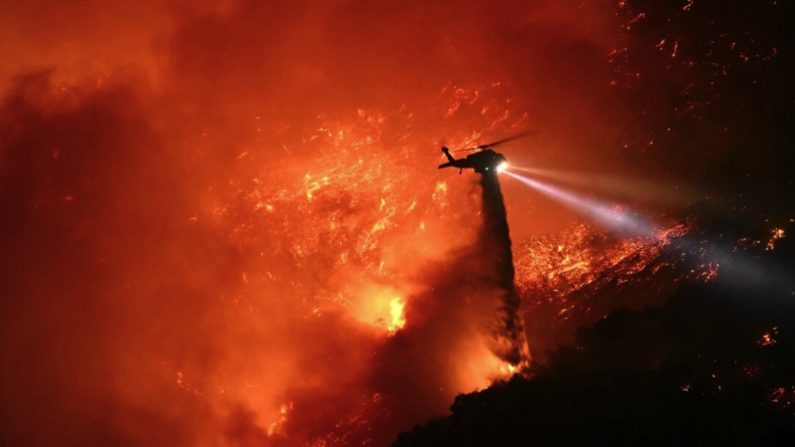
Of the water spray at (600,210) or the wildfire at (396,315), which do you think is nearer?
the water spray at (600,210)

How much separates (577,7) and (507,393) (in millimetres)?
16584

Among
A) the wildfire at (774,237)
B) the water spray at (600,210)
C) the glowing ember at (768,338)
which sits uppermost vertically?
the water spray at (600,210)

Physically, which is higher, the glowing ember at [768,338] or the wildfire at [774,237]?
the wildfire at [774,237]

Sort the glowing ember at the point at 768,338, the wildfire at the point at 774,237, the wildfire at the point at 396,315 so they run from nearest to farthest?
1. the glowing ember at the point at 768,338
2. the wildfire at the point at 774,237
3. the wildfire at the point at 396,315

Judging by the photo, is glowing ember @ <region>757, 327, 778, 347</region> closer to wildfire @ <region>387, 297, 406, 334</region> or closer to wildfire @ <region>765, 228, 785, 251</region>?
wildfire @ <region>765, 228, 785, 251</region>

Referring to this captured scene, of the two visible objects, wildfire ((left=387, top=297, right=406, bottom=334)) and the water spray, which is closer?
the water spray

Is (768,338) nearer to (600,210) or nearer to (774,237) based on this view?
(774,237)

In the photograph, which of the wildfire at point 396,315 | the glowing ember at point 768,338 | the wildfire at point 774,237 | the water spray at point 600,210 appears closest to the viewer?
the glowing ember at point 768,338

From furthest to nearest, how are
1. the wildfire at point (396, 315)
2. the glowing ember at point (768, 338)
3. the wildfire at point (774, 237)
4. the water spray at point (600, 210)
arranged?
the wildfire at point (396, 315) → the water spray at point (600, 210) → the wildfire at point (774, 237) → the glowing ember at point (768, 338)

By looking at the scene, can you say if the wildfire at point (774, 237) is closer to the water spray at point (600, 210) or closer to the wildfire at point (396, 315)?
the water spray at point (600, 210)

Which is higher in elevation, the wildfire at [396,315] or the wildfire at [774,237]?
the wildfire at [396,315]

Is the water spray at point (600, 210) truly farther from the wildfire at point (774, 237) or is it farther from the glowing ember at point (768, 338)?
the glowing ember at point (768, 338)

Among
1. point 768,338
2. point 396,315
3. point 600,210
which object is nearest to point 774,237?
point 768,338

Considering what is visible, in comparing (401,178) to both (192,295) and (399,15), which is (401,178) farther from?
(192,295)
